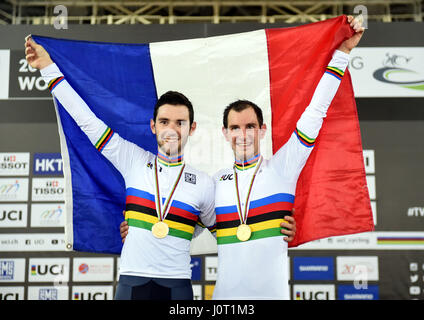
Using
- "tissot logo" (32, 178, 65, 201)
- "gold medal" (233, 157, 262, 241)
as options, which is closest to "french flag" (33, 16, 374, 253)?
"gold medal" (233, 157, 262, 241)

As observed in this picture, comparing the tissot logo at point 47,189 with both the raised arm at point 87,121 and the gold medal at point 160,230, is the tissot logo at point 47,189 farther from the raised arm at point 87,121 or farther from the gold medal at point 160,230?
the gold medal at point 160,230

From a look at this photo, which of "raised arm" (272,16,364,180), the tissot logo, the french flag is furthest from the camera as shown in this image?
the tissot logo

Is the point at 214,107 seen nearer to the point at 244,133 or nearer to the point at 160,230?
the point at 244,133

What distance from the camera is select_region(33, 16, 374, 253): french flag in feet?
8.41

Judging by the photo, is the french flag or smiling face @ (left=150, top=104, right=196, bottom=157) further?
the french flag

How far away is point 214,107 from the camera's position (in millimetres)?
2756

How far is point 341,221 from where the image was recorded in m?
2.53

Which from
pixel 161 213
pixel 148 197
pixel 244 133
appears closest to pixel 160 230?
pixel 161 213

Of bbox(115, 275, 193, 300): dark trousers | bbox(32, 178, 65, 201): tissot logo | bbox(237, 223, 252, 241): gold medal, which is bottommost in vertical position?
bbox(115, 275, 193, 300): dark trousers

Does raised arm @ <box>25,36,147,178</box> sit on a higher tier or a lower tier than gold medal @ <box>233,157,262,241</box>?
higher

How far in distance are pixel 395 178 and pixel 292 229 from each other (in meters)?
2.07

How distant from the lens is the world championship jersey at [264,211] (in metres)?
2.17

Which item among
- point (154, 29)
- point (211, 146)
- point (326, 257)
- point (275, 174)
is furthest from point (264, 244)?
point (154, 29)

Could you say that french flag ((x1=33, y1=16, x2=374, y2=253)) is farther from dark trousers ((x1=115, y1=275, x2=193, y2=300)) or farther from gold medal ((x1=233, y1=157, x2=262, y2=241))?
dark trousers ((x1=115, y1=275, x2=193, y2=300))
